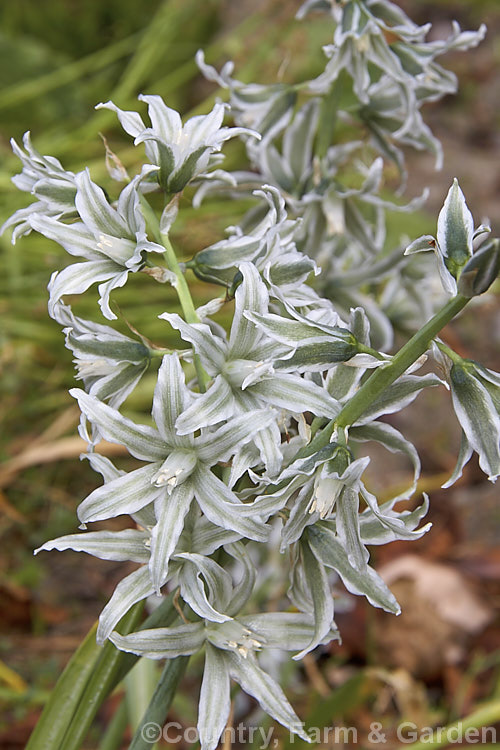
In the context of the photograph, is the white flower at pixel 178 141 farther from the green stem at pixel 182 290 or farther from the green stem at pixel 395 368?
the green stem at pixel 395 368

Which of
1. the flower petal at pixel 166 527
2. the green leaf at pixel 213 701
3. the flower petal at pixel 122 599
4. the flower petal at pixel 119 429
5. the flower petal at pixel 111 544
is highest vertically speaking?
the flower petal at pixel 119 429

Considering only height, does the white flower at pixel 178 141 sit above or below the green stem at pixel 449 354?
above

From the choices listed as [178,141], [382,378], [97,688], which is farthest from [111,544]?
[178,141]

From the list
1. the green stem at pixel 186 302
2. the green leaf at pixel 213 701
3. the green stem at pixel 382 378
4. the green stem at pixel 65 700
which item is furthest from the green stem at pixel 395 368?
the green stem at pixel 65 700

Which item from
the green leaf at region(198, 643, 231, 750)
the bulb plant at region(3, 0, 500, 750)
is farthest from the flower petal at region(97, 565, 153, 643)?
the green leaf at region(198, 643, 231, 750)

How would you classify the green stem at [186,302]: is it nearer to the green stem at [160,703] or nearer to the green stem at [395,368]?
the green stem at [395,368]

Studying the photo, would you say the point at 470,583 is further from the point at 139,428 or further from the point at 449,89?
the point at 139,428

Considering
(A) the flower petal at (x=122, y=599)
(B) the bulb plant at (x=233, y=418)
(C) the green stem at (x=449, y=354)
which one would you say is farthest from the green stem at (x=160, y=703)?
(C) the green stem at (x=449, y=354)

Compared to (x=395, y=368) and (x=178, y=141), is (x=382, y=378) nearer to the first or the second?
(x=395, y=368)

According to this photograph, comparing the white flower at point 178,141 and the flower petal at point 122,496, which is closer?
the flower petal at point 122,496

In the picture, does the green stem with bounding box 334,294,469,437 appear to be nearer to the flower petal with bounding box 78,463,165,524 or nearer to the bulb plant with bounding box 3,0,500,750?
the bulb plant with bounding box 3,0,500,750

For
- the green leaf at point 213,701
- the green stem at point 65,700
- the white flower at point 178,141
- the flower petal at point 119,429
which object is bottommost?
the green stem at point 65,700
